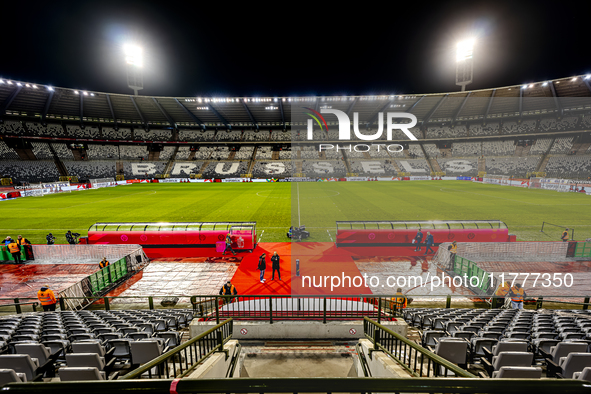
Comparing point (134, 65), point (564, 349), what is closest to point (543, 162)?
point (564, 349)

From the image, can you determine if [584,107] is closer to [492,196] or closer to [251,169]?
[492,196]

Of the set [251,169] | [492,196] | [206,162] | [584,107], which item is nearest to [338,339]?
[492,196]

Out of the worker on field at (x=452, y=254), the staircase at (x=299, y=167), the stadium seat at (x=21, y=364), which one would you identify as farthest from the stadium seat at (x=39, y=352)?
the staircase at (x=299, y=167)

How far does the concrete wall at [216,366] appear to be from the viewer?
467 centimetres

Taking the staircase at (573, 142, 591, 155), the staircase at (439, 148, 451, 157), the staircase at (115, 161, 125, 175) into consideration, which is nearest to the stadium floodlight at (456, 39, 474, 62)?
the staircase at (439, 148, 451, 157)

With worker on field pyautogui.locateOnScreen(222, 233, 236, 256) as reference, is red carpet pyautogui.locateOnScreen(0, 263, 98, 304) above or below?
below

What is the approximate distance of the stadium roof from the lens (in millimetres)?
58312

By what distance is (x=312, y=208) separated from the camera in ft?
97.1

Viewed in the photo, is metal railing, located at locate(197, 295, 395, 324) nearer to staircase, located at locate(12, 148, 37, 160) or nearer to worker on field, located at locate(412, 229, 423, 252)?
worker on field, located at locate(412, 229, 423, 252)

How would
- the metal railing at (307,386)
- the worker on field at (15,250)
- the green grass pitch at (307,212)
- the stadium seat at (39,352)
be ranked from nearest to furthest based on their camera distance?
the metal railing at (307,386) → the stadium seat at (39,352) → the worker on field at (15,250) → the green grass pitch at (307,212)

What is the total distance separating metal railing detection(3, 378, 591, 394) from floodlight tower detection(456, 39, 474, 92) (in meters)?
83.9

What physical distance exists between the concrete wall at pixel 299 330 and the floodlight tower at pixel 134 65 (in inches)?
3436

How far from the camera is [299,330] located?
7789mm

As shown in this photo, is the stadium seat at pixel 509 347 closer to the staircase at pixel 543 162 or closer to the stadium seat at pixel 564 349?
the stadium seat at pixel 564 349
